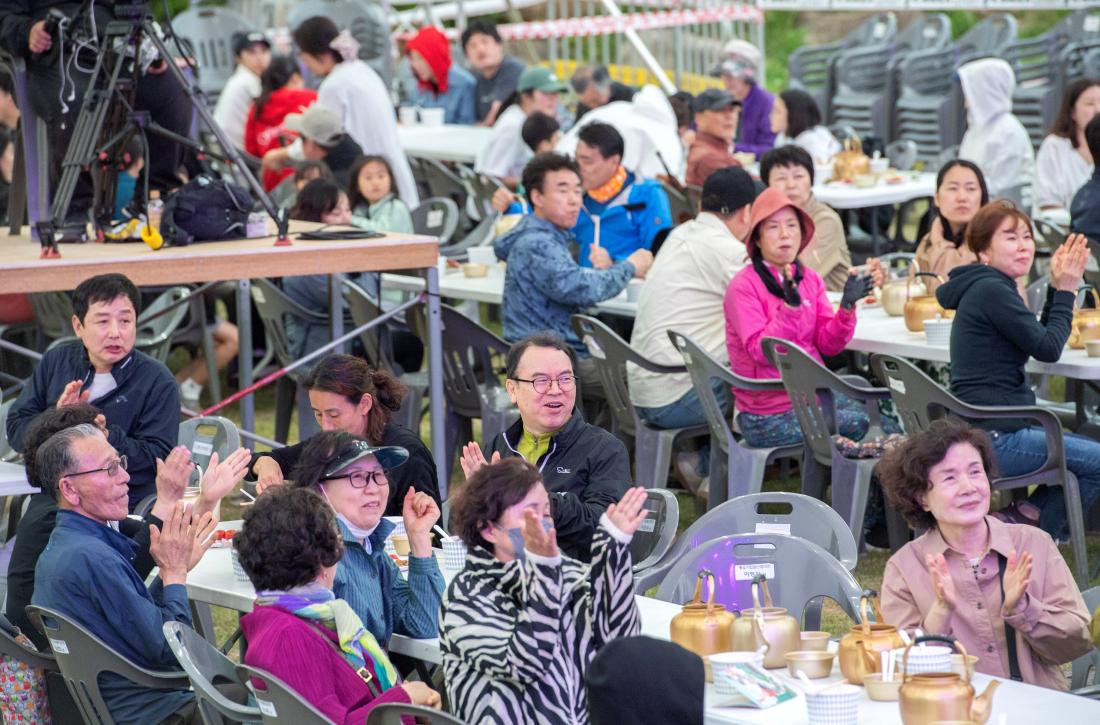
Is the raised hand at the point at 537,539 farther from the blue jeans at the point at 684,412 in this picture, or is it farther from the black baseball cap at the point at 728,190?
the black baseball cap at the point at 728,190

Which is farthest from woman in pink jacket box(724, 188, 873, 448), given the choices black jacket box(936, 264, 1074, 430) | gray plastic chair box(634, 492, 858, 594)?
gray plastic chair box(634, 492, 858, 594)

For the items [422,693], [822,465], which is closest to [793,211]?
[822,465]

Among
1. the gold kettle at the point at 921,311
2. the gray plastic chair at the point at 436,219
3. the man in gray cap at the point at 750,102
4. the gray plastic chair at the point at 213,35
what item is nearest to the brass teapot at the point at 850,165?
the man in gray cap at the point at 750,102

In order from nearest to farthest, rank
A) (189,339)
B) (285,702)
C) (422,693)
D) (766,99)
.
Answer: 1. (285,702)
2. (422,693)
3. (189,339)
4. (766,99)


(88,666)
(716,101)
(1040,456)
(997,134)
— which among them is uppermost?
(716,101)

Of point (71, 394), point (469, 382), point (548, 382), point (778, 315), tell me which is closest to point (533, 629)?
point (548, 382)

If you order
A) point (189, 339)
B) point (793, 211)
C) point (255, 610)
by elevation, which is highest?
point (793, 211)

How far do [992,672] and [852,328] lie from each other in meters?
2.46

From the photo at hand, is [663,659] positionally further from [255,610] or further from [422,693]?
[255,610]

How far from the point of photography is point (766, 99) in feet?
37.7

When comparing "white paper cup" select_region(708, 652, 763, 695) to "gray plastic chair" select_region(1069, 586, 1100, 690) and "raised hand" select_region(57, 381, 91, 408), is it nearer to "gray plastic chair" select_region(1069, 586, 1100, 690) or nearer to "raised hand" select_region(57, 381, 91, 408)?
"gray plastic chair" select_region(1069, 586, 1100, 690)

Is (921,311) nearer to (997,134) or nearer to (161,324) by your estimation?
(161,324)

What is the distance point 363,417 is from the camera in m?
4.75

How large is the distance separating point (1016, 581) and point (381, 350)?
4.30 meters
